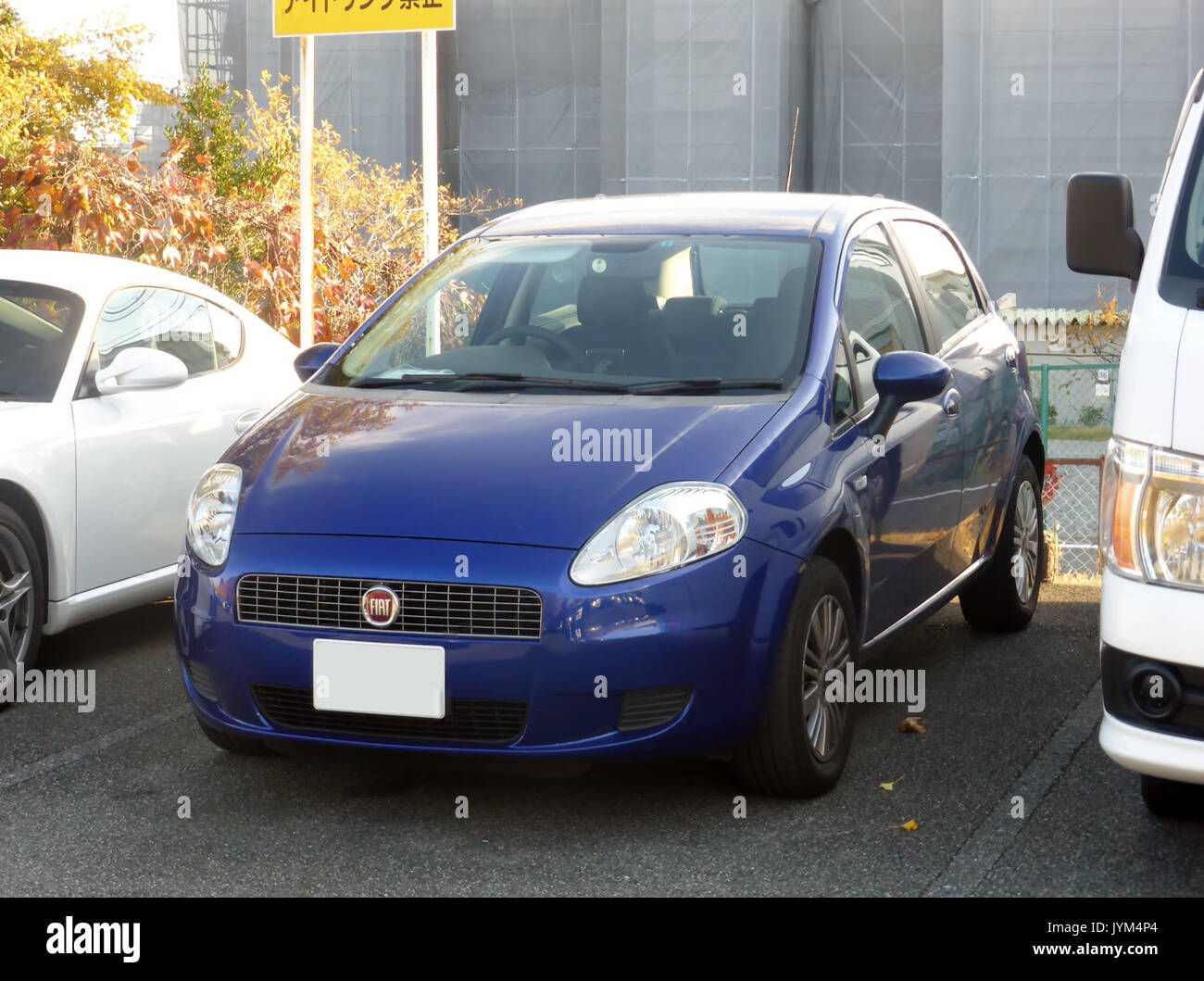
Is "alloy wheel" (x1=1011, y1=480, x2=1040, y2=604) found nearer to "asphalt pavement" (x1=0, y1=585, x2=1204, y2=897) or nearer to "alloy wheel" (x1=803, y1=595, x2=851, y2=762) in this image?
"asphalt pavement" (x1=0, y1=585, x2=1204, y2=897)

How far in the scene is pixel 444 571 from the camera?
3990 mm

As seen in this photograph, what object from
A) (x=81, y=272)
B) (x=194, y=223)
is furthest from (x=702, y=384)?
(x=194, y=223)

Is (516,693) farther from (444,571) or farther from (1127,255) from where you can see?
(1127,255)

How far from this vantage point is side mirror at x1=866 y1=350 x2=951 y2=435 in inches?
188

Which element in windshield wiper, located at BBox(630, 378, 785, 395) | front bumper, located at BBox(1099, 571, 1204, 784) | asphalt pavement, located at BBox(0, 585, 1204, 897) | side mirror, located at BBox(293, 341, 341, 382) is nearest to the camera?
front bumper, located at BBox(1099, 571, 1204, 784)

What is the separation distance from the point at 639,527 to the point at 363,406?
43.8 inches

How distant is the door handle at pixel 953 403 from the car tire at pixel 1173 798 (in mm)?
1624

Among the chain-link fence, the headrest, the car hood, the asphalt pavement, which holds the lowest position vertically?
the chain-link fence

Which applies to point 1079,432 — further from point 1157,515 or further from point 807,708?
point 1157,515

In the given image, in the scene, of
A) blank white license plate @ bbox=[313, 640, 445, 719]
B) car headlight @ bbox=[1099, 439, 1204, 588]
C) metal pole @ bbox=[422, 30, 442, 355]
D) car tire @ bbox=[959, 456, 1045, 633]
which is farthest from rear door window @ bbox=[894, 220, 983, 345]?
metal pole @ bbox=[422, 30, 442, 355]

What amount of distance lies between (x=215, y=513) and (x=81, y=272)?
6.81ft

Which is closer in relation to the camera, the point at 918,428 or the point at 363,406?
the point at 363,406

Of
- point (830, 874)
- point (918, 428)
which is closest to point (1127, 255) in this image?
point (918, 428)

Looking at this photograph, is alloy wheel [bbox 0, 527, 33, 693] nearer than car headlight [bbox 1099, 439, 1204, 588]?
No
